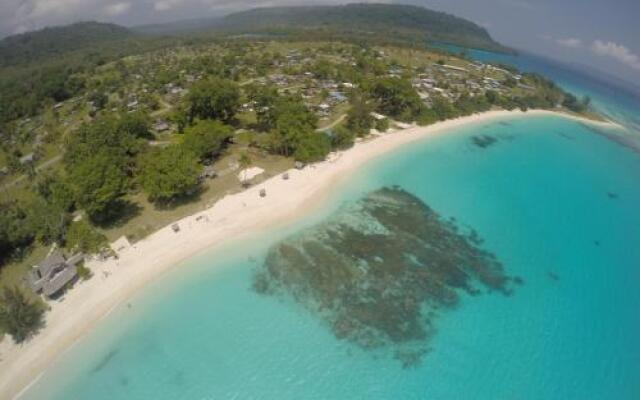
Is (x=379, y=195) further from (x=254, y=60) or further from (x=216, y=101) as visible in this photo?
(x=254, y=60)

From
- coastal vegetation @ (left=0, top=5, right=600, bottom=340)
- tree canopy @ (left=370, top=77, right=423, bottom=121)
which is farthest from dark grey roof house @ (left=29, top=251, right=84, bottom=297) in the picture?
tree canopy @ (left=370, top=77, right=423, bottom=121)

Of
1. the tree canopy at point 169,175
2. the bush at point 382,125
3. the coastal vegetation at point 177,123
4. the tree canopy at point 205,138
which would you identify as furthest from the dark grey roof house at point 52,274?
the bush at point 382,125

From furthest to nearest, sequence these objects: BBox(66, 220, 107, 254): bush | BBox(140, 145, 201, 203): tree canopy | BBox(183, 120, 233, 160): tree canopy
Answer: BBox(183, 120, 233, 160): tree canopy < BBox(140, 145, 201, 203): tree canopy < BBox(66, 220, 107, 254): bush

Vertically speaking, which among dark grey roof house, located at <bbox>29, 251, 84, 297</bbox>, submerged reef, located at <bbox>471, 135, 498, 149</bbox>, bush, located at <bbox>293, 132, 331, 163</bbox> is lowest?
dark grey roof house, located at <bbox>29, 251, 84, 297</bbox>

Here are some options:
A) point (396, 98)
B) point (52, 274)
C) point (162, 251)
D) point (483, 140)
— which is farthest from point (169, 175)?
point (483, 140)

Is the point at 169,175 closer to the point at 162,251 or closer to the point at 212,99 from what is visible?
the point at 162,251

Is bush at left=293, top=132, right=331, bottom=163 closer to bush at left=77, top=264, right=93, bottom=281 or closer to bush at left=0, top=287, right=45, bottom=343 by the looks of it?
bush at left=77, top=264, right=93, bottom=281

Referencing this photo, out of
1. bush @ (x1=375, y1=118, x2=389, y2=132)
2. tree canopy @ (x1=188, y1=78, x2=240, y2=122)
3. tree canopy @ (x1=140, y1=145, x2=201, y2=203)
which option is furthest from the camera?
bush @ (x1=375, y1=118, x2=389, y2=132)
